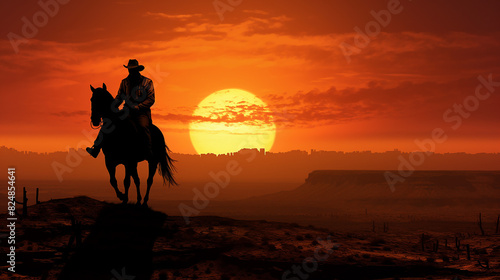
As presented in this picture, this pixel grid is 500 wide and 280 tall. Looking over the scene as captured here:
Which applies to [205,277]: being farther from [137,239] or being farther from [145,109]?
[145,109]

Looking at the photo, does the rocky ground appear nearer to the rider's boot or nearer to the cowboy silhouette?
the rider's boot

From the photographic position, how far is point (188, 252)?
15.4 m

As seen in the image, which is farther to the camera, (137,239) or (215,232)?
(215,232)

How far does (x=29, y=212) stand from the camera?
59.2 ft

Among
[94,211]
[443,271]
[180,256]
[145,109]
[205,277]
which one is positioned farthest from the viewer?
[94,211]

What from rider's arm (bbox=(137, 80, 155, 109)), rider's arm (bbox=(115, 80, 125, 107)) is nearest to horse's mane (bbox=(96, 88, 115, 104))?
rider's arm (bbox=(115, 80, 125, 107))

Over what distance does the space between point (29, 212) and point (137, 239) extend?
17.3ft

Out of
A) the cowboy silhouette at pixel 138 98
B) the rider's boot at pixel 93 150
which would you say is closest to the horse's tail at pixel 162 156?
the cowboy silhouette at pixel 138 98

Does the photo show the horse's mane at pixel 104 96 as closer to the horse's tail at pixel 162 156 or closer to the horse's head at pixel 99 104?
the horse's head at pixel 99 104

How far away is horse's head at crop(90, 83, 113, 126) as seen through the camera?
1573 centimetres

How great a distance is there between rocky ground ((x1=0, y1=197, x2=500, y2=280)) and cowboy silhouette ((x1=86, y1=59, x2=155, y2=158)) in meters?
3.05

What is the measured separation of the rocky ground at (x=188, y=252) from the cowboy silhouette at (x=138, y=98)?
10.0 ft

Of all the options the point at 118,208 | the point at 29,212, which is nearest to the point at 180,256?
the point at 118,208

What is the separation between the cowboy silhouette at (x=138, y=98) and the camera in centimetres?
1688
